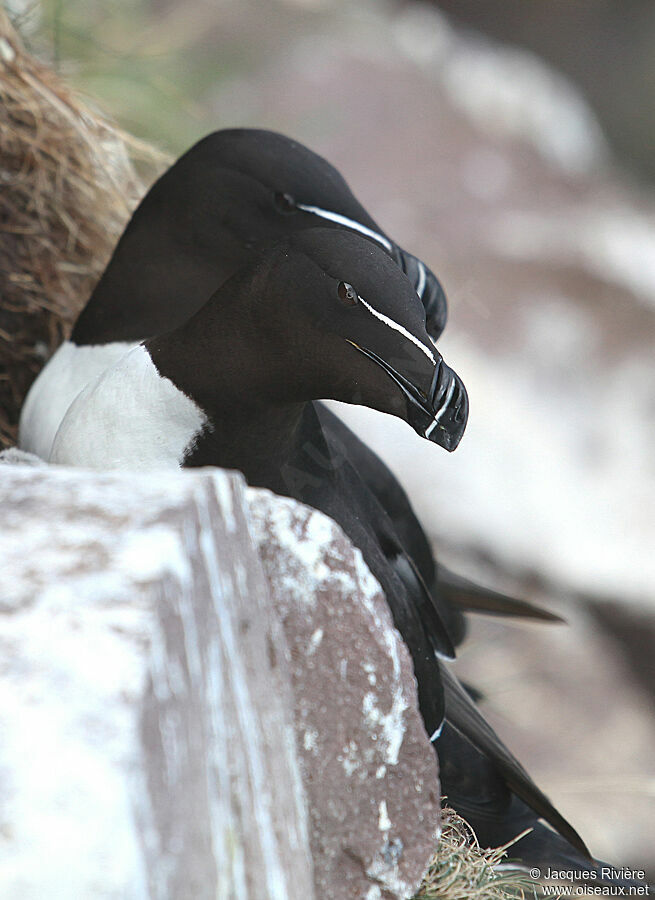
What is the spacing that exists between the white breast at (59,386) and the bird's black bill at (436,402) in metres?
0.69

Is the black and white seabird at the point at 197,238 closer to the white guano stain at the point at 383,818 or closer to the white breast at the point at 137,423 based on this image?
the white breast at the point at 137,423

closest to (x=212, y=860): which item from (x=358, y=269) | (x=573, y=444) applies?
(x=358, y=269)

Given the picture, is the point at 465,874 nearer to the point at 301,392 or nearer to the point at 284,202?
the point at 301,392

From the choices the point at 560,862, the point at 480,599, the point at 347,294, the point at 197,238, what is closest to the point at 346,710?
the point at 347,294

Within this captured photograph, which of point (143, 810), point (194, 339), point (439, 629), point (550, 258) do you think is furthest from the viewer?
point (550, 258)

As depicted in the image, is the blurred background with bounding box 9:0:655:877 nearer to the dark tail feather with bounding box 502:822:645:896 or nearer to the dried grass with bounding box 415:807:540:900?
the dark tail feather with bounding box 502:822:645:896

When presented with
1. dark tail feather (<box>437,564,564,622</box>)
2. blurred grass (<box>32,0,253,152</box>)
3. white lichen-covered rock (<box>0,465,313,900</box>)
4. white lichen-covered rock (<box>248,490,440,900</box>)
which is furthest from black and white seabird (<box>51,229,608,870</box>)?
blurred grass (<box>32,0,253,152</box>)

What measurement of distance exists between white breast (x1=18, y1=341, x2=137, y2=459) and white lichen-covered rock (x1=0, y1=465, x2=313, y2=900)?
90 cm

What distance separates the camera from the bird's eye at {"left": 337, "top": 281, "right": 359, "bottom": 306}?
127 cm

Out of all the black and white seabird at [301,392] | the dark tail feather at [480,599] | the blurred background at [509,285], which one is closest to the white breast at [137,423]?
the black and white seabird at [301,392]

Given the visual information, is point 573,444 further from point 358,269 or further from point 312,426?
point 358,269

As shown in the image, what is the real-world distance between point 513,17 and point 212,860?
5.86 m

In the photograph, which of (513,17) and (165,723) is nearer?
(165,723)

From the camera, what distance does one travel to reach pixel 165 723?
0.77 metres
